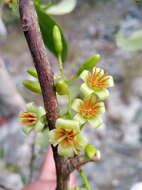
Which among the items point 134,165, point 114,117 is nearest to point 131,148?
point 134,165

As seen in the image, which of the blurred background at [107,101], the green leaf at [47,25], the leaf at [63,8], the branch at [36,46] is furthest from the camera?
the blurred background at [107,101]

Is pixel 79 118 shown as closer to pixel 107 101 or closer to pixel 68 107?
pixel 68 107

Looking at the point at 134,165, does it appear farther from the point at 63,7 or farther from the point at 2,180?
the point at 63,7

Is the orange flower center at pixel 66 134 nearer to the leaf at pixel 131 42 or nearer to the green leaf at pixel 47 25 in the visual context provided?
the green leaf at pixel 47 25

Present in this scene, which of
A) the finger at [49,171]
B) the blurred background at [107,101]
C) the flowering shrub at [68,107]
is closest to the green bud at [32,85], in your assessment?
the flowering shrub at [68,107]

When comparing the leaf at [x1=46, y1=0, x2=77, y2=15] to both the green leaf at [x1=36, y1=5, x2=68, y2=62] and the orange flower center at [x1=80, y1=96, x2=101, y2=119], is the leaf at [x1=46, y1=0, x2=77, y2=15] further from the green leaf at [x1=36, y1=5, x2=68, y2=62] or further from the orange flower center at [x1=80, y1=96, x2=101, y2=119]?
the orange flower center at [x1=80, y1=96, x2=101, y2=119]

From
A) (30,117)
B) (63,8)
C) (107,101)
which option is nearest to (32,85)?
(30,117)
